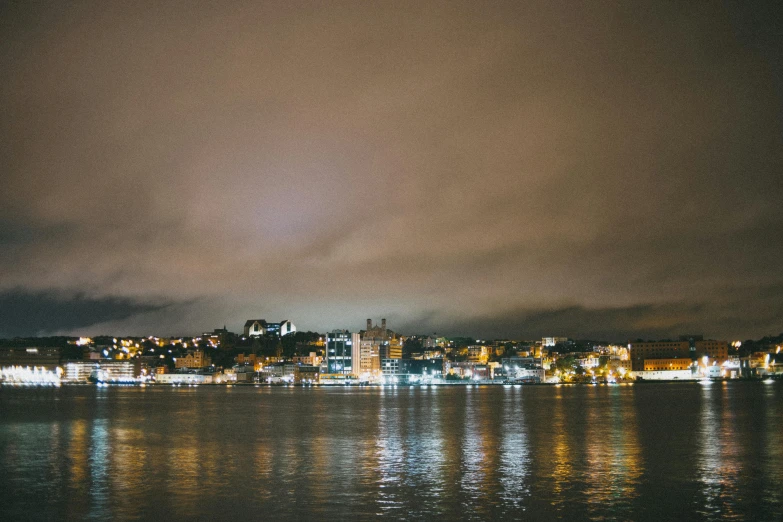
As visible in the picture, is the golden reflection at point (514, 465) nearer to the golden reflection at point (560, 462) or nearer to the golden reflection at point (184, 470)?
the golden reflection at point (560, 462)

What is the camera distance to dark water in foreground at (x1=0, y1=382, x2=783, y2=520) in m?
21.9

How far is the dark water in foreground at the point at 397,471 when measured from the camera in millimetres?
21859

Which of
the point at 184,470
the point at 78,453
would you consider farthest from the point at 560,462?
the point at 78,453

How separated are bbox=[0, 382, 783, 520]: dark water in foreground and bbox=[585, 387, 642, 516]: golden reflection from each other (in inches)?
3.0

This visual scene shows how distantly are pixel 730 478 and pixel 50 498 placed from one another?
23003 mm

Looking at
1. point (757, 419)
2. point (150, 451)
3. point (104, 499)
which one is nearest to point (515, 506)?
point (104, 499)

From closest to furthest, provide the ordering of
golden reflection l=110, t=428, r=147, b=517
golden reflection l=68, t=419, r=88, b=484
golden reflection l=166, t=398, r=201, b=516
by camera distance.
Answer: golden reflection l=110, t=428, r=147, b=517
golden reflection l=166, t=398, r=201, b=516
golden reflection l=68, t=419, r=88, b=484

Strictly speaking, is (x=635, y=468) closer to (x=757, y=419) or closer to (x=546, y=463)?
(x=546, y=463)

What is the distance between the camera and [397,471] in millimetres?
29031

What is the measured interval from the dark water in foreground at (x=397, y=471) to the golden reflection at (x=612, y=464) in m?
0.08

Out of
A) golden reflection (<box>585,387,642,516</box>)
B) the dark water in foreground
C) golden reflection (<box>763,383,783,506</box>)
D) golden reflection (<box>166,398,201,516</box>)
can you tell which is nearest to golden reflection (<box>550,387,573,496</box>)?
the dark water in foreground

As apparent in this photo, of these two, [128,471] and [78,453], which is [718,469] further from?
[78,453]

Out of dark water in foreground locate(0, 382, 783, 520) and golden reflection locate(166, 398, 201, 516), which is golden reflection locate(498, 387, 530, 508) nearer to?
dark water in foreground locate(0, 382, 783, 520)

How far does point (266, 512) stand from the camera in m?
21.4
